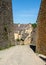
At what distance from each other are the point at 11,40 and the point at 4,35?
2756mm

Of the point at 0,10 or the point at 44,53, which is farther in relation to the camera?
the point at 0,10

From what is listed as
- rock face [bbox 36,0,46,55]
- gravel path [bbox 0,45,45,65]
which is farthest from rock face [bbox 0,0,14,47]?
gravel path [bbox 0,45,45,65]

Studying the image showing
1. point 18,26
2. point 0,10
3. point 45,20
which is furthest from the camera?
point 18,26

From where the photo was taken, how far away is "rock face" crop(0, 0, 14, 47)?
23.3 metres

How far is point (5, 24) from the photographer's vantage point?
951 inches

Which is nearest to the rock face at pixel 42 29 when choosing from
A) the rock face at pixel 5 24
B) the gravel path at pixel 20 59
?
the gravel path at pixel 20 59

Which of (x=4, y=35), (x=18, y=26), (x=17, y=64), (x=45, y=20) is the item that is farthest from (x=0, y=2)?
(x=18, y=26)

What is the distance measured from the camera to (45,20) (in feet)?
54.4

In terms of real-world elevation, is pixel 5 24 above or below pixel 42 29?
above

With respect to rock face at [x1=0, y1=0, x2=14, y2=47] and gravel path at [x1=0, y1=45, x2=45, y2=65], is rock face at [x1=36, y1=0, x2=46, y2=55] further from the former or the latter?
rock face at [x1=0, y1=0, x2=14, y2=47]

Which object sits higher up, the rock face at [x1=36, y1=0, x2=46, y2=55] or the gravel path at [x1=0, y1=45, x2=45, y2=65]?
the rock face at [x1=36, y1=0, x2=46, y2=55]

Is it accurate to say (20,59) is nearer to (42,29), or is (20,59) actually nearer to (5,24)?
(42,29)

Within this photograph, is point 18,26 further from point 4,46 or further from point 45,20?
point 45,20

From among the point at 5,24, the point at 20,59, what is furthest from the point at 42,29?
the point at 5,24
